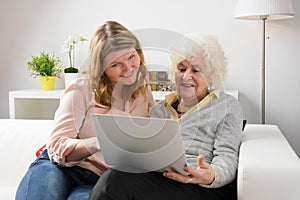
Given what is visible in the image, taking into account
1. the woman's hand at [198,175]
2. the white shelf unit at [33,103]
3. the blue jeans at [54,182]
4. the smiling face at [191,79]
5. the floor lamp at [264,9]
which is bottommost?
the blue jeans at [54,182]

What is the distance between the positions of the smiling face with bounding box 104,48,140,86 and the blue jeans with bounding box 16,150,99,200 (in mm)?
415

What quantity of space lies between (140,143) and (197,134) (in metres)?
0.43

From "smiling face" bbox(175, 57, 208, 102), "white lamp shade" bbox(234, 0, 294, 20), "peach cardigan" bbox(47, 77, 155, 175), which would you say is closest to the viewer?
"smiling face" bbox(175, 57, 208, 102)

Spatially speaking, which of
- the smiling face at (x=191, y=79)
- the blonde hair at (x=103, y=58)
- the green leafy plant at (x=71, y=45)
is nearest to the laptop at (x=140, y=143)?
the blonde hair at (x=103, y=58)

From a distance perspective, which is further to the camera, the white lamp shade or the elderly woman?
the white lamp shade

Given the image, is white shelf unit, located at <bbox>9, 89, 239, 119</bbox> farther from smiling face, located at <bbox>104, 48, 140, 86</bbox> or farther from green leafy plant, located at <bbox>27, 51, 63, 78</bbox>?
smiling face, located at <bbox>104, 48, 140, 86</bbox>

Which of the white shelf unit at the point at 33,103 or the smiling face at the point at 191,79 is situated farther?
the white shelf unit at the point at 33,103

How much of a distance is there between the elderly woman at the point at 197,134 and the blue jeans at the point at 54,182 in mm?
215

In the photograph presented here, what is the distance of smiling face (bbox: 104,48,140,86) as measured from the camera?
1.58 metres

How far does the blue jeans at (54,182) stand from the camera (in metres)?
1.76

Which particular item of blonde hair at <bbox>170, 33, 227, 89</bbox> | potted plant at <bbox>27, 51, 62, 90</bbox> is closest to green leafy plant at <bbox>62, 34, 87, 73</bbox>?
potted plant at <bbox>27, 51, 62, 90</bbox>

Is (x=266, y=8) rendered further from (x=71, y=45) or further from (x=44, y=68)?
(x=44, y=68)

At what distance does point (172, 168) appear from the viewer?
1.61m

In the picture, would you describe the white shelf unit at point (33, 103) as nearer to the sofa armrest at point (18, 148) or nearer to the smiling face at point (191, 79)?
the sofa armrest at point (18, 148)
